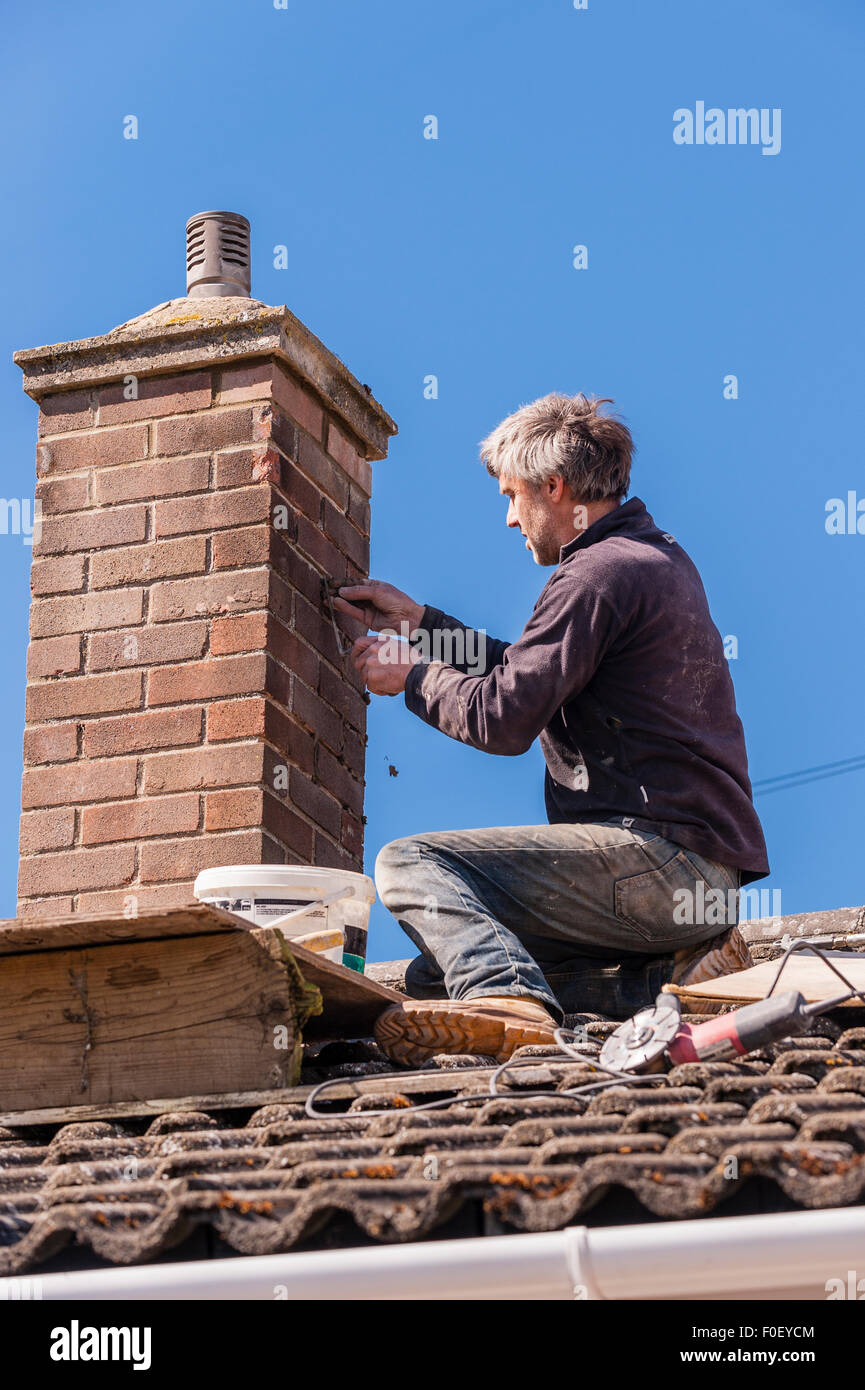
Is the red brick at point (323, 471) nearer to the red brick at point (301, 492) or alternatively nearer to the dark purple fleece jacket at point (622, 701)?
the red brick at point (301, 492)

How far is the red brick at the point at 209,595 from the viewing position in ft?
15.2

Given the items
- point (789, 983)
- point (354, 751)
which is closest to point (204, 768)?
point (354, 751)

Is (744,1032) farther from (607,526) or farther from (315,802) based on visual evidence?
(315,802)

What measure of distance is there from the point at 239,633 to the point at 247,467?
47 cm

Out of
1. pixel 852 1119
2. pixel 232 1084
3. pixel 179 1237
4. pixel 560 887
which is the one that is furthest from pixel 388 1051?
pixel 852 1119

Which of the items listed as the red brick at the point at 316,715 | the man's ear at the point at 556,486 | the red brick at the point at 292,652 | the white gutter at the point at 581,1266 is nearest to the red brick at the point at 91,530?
the red brick at the point at 292,652

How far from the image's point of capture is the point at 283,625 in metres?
4.69

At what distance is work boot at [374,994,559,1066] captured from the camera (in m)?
3.69

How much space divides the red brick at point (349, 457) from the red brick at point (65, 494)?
0.71 metres

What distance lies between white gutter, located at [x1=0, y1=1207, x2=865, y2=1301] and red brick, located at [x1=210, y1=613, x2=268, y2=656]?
2.12 meters

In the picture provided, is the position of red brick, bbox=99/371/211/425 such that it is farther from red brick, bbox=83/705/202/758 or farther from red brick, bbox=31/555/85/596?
red brick, bbox=83/705/202/758

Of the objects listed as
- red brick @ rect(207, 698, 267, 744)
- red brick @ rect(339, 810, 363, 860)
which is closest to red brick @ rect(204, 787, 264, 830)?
red brick @ rect(207, 698, 267, 744)

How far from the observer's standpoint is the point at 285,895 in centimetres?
403

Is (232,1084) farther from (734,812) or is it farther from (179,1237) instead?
(734,812)
